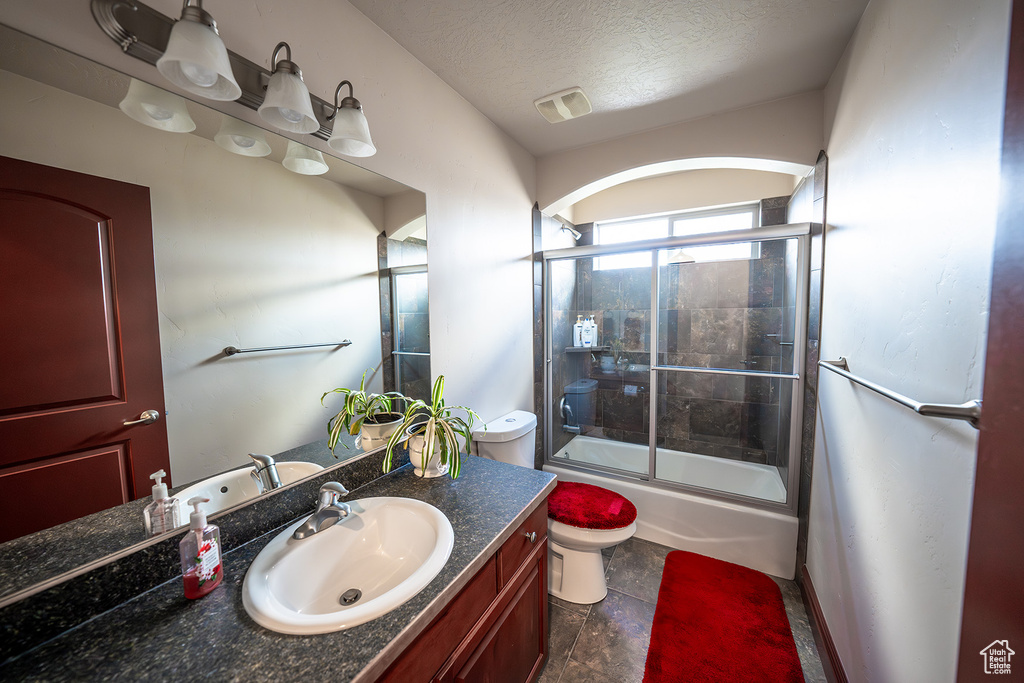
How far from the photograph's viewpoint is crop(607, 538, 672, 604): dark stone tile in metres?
1.91

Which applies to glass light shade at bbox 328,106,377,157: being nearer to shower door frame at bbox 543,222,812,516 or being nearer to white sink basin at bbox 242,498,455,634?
white sink basin at bbox 242,498,455,634

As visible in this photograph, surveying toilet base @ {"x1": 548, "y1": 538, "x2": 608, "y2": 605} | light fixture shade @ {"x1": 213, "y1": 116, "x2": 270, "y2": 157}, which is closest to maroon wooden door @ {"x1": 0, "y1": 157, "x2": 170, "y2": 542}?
light fixture shade @ {"x1": 213, "y1": 116, "x2": 270, "y2": 157}

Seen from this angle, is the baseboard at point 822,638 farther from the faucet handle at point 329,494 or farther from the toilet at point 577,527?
the faucet handle at point 329,494

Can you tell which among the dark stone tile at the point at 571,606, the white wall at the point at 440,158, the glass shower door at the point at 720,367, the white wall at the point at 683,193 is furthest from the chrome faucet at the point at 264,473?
the white wall at the point at 683,193

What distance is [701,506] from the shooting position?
217cm

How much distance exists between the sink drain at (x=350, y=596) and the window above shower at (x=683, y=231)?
222 cm

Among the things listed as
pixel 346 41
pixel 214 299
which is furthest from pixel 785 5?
pixel 214 299

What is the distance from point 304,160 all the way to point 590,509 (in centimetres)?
188

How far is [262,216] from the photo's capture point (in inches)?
42.1

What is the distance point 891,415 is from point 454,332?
1.60m

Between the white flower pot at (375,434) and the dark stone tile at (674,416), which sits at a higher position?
the white flower pot at (375,434)

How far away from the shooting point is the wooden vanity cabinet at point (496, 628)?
0.80m

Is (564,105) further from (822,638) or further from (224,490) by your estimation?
(822,638)

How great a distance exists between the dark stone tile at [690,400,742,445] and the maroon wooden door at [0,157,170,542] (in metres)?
2.90
